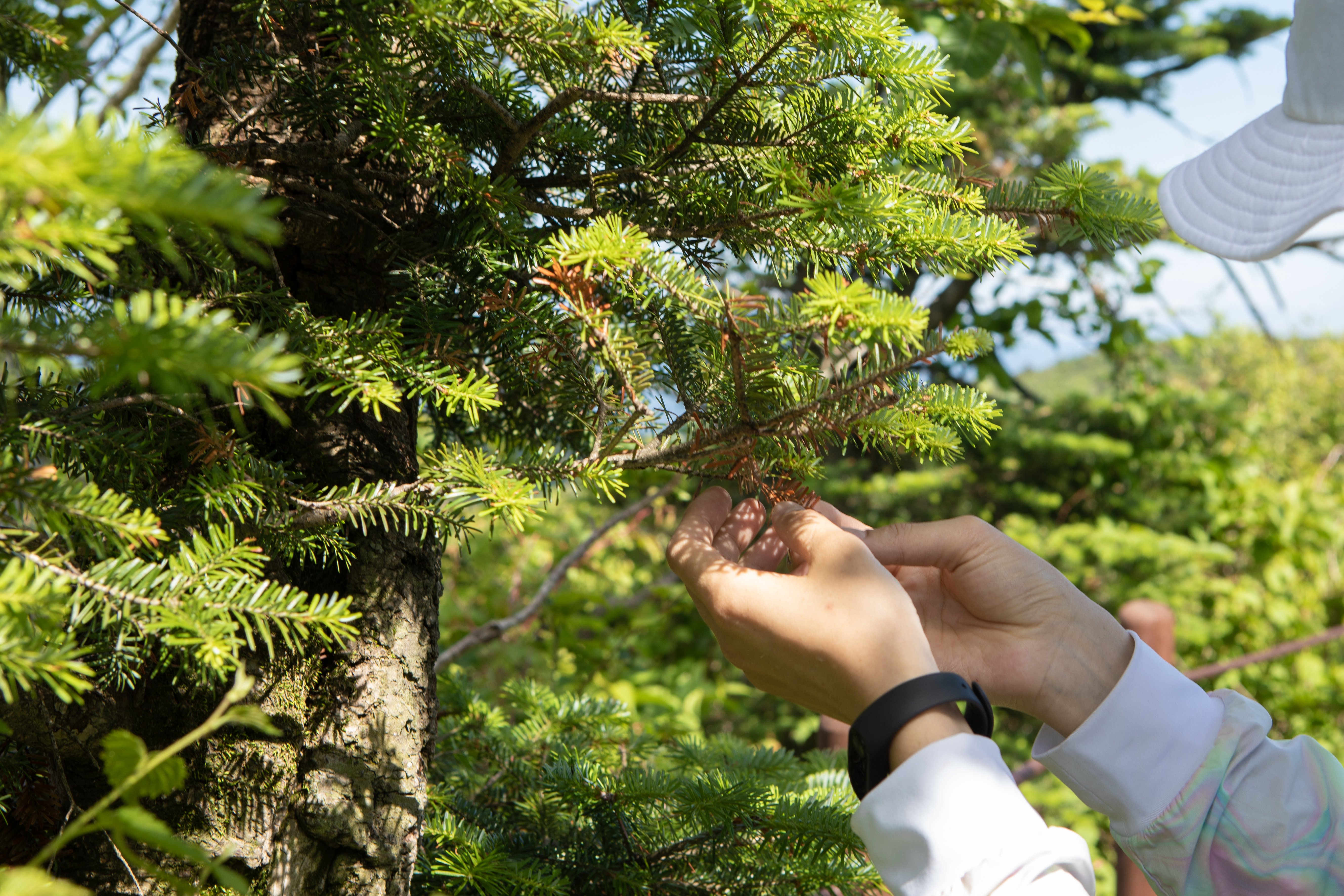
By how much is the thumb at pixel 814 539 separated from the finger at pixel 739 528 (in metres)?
0.05

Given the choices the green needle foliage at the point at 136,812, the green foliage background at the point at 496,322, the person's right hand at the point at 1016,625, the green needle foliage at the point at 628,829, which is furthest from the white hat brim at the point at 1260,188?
the green needle foliage at the point at 136,812

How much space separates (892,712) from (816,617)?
105 mm

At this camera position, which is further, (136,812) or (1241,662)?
(1241,662)

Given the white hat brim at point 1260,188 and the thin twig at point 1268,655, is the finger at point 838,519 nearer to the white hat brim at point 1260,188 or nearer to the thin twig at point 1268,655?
the white hat brim at point 1260,188

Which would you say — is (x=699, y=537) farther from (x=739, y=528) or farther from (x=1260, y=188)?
(x=1260, y=188)

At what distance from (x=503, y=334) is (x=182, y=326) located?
39 cm

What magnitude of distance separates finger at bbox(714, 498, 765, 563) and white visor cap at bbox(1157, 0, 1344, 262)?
0.54 meters

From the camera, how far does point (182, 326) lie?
340 millimetres

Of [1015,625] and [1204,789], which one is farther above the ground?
[1015,625]

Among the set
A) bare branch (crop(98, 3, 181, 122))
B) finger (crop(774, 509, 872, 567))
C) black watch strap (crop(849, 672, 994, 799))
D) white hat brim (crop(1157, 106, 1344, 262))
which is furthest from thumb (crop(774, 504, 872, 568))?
bare branch (crop(98, 3, 181, 122))

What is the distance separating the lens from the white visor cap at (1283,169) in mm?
722

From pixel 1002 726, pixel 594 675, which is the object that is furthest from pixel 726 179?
pixel 1002 726

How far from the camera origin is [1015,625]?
39.4 inches

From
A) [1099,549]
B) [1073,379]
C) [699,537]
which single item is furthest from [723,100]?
[1073,379]
